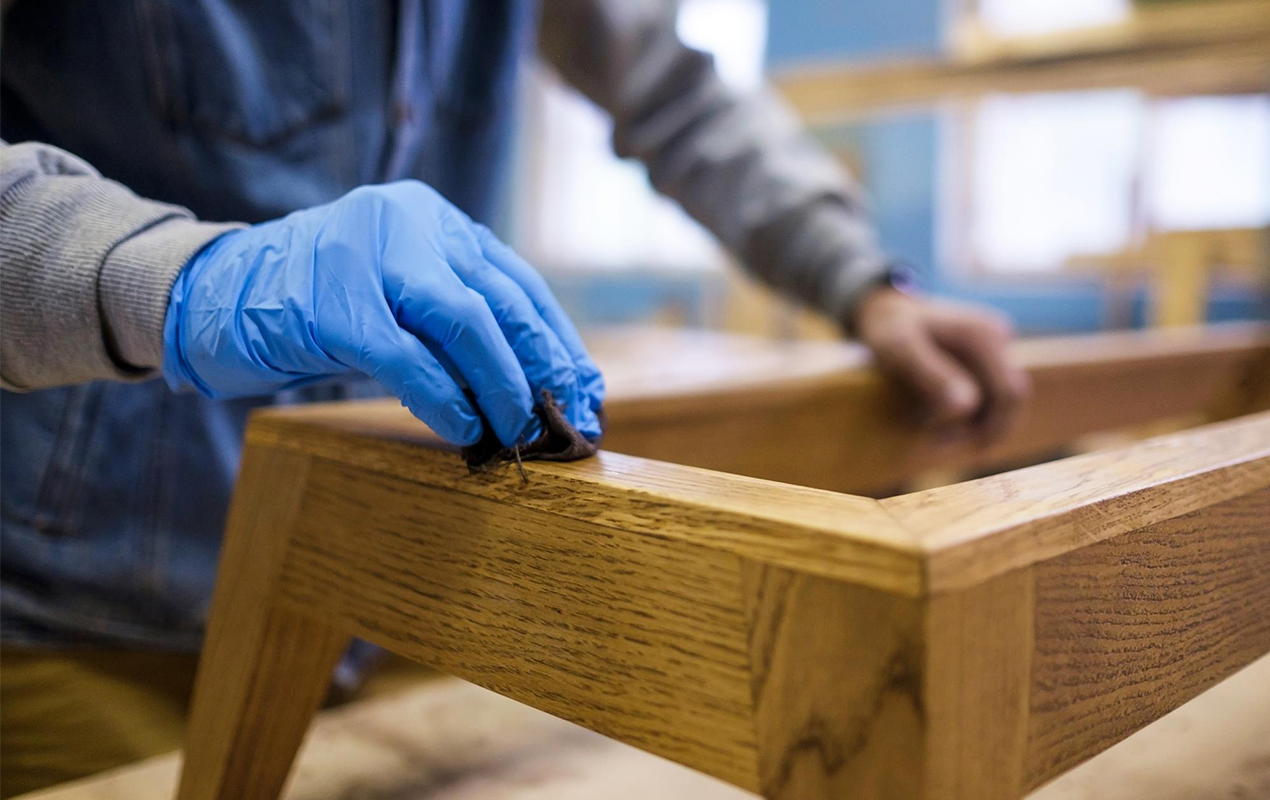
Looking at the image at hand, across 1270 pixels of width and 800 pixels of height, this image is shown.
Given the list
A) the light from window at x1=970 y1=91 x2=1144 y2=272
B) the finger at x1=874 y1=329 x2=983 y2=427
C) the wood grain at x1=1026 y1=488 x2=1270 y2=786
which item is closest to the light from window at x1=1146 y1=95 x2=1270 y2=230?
the light from window at x1=970 y1=91 x2=1144 y2=272

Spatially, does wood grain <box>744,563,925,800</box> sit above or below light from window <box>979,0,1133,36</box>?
below

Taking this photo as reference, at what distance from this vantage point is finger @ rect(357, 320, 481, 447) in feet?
1.73

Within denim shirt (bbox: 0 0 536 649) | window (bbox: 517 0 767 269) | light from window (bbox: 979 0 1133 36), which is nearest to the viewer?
denim shirt (bbox: 0 0 536 649)

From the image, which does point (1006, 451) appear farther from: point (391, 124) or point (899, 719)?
point (899, 719)

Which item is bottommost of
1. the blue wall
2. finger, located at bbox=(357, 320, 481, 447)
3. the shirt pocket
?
finger, located at bbox=(357, 320, 481, 447)

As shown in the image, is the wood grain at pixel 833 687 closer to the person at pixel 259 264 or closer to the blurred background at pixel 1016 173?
the person at pixel 259 264

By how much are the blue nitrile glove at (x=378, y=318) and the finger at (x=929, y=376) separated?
0.63 metres

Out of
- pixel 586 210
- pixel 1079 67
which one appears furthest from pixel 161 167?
pixel 586 210

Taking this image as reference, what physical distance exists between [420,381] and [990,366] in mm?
840

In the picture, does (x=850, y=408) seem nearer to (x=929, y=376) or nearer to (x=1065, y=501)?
(x=929, y=376)

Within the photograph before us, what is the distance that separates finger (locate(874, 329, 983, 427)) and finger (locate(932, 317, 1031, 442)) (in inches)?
0.8

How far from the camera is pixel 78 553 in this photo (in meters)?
0.88

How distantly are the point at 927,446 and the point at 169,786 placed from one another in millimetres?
893

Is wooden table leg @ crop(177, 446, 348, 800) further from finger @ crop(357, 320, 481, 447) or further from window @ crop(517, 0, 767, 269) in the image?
window @ crop(517, 0, 767, 269)
